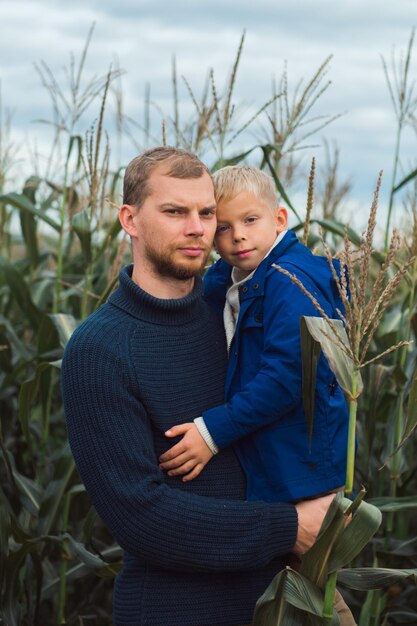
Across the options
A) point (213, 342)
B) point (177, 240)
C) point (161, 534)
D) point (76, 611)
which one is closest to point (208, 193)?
point (177, 240)

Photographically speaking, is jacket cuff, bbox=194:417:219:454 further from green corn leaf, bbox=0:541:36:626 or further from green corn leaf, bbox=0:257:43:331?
green corn leaf, bbox=0:257:43:331

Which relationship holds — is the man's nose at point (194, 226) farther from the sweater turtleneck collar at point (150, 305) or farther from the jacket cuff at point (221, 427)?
the jacket cuff at point (221, 427)

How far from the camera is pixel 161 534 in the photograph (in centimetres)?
223

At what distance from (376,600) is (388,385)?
809 millimetres

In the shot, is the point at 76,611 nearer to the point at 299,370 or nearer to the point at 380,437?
the point at 380,437

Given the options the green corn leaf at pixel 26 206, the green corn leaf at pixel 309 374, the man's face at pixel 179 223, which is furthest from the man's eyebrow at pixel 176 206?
the green corn leaf at pixel 26 206

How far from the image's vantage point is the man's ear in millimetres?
2472

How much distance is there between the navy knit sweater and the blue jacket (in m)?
0.07

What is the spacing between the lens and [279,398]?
222 cm

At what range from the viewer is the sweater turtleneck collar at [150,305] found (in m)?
2.40

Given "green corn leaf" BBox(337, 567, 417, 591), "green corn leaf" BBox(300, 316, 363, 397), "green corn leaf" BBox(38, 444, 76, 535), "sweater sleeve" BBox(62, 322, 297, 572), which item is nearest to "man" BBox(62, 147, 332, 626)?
"sweater sleeve" BBox(62, 322, 297, 572)

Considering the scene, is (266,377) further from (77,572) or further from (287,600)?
(77,572)

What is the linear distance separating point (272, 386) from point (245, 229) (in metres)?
0.45

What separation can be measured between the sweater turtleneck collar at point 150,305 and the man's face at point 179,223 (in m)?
0.07
